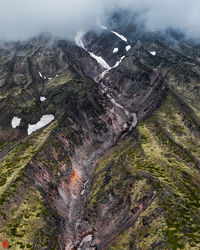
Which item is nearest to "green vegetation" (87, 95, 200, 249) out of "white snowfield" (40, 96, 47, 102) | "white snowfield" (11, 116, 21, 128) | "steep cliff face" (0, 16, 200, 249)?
"steep cliff face" (0, 16, 200, 249)

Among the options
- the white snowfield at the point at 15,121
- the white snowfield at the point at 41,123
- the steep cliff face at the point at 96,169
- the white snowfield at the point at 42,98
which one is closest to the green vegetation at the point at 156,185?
the steep cliff face at the point at 96,169

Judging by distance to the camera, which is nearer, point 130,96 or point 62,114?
point 62,114

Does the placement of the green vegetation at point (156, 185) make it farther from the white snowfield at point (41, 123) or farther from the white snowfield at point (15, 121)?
the white snowfield at point (15, 121)

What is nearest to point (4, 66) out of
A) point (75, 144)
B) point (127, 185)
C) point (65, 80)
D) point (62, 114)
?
point (65, 80)

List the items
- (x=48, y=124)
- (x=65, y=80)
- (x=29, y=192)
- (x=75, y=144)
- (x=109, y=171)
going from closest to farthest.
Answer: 1. (x=29, y=192)
2. (x=109, y=171)
3. (x=75, y=144)
4. (x=48, y=124)
5. (x=65, y=80)

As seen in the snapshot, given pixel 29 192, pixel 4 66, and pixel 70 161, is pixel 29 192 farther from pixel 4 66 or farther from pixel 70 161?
pixel 4 66

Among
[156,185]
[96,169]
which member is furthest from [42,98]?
[156,185]

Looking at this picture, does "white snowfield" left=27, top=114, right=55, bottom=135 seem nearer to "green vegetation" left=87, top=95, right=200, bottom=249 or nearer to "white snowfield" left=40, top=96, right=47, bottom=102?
"white snowfield" left=40, top=96, right=47, bottom=102
